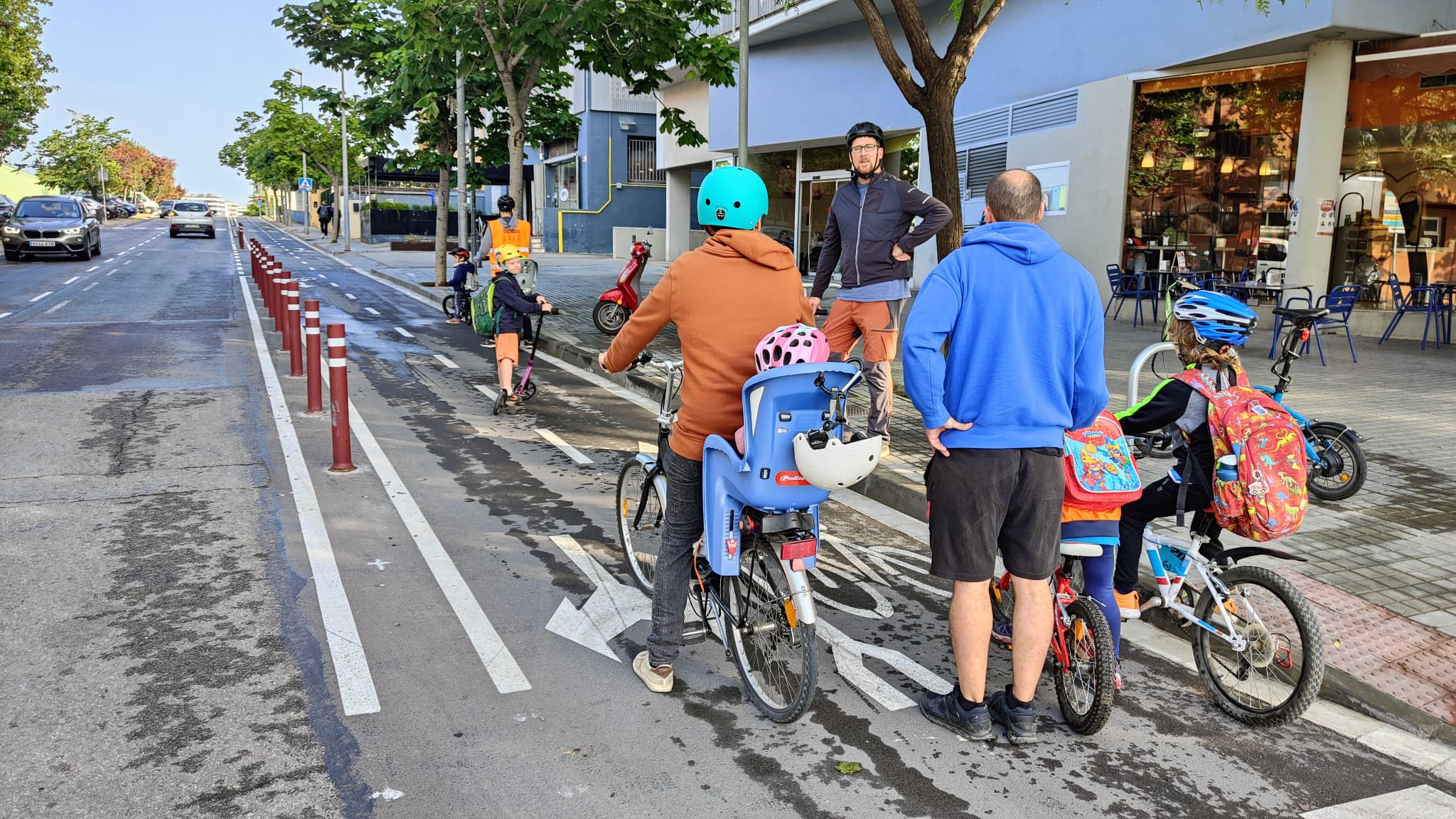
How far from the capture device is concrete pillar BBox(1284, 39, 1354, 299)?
1446 centimetres

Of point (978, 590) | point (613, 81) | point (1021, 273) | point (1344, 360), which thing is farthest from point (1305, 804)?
point (613, 81)

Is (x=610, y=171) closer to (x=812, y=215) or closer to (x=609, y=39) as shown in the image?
(x=812, y=215)

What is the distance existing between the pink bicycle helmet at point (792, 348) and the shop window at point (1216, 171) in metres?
14.4

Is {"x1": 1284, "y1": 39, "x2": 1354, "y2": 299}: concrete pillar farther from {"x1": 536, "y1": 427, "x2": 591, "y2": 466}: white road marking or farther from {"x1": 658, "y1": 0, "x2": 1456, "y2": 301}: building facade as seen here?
{"x1": 536, "y1": 427, "x2": 591, "y2": 466}: white road marking

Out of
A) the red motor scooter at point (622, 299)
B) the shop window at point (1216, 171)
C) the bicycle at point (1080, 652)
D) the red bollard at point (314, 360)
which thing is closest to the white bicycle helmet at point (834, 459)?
the bicycle at point (1080, 652)

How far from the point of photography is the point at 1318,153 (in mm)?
14781

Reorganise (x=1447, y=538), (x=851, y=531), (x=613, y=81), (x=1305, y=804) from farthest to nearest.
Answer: (x=613, y=81) → (x=851, y=531) → (x=1447, y=538) → (x=1305, y=804)

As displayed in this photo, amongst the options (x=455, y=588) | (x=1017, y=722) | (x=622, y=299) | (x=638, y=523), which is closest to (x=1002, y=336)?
(x=1017, y=722)

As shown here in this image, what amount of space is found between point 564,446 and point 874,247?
2.99 meters

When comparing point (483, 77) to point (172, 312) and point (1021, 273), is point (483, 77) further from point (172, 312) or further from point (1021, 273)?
point (1021, 273)

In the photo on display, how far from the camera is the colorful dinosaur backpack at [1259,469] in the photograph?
380cm

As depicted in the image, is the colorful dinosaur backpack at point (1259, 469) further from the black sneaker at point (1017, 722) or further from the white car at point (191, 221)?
the white car at point (191, 221)

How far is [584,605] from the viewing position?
5.06 m

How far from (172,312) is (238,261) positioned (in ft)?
56.6
